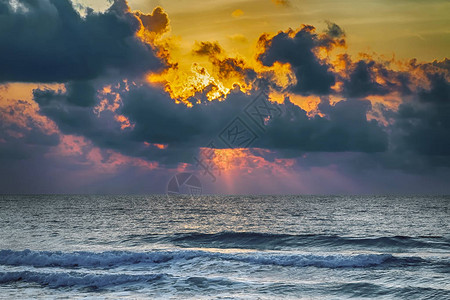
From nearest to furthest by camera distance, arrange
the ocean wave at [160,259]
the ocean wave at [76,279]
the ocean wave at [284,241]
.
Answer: the ocean wave at [76,279] → the ocean wave at [160,259] → the ocean wave at [284,241]

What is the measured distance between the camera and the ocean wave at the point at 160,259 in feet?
94.3

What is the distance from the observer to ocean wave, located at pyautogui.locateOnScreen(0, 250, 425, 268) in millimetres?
28750

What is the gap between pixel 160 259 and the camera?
30531 mm

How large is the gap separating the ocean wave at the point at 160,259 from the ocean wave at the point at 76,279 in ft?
14.3

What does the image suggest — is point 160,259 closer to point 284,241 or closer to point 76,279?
point 76,279

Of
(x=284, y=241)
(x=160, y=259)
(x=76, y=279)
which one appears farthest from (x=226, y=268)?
(x=284, y=241)

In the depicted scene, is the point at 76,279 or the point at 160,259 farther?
the point at 160,259

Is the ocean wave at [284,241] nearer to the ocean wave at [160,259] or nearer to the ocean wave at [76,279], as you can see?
the ocean wave at [160,259]

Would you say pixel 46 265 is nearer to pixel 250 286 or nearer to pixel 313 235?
pixel 250 286

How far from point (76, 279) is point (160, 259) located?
8072mm

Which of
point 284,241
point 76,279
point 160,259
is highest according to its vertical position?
point 76,279

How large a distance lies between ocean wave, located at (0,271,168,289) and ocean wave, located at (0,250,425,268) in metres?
4.37

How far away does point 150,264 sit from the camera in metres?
29.3

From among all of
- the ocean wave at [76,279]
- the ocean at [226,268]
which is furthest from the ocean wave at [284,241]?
the ocean wave at [76,279]
